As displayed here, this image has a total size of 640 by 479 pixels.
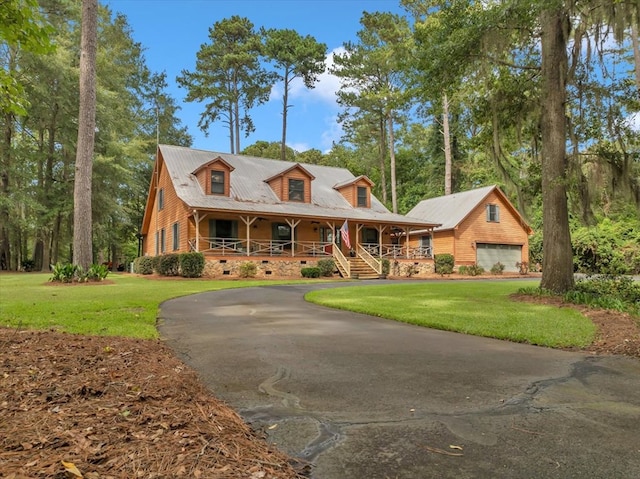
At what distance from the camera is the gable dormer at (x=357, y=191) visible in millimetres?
27938

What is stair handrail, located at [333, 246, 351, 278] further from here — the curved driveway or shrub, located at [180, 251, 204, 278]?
the curved driveway

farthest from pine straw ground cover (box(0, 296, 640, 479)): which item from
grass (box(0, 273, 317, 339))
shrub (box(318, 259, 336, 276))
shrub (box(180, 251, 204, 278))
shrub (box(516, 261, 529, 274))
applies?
shrub (box(516, 261, 529, 274))

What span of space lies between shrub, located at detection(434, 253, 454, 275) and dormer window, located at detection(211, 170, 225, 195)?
14.2 m

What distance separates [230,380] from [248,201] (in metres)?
20.4

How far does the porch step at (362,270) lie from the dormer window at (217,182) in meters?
8.37

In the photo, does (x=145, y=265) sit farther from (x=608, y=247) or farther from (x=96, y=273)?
(x=608, y=247)

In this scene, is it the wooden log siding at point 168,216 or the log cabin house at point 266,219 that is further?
the wooden log siding at point 168,216

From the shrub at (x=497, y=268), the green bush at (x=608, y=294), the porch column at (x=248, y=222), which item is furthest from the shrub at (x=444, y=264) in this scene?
the green bush at (x=608, y=294)

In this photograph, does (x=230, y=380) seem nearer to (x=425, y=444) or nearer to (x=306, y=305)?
(x=425, y=444)

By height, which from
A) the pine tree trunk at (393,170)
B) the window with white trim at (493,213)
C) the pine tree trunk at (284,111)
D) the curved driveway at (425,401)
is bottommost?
the curved driveway at (425,401)

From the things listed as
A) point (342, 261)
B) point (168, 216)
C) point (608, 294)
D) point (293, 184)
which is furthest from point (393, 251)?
point (608, 294)

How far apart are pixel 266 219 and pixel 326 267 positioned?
4.56 m

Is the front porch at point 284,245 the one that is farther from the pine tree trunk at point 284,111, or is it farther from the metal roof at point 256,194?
the pine tree trunk at point 284,111

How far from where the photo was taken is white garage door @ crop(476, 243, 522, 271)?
29781 millimetres
